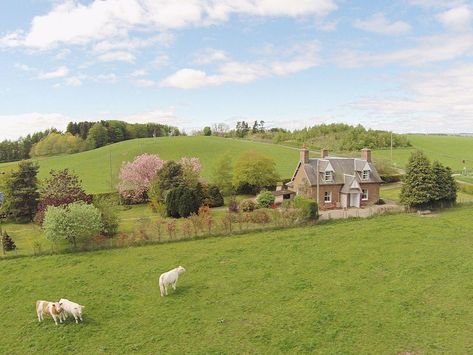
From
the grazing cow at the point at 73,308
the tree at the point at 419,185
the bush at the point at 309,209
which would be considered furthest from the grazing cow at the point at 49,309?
the tree at the point at 419,185

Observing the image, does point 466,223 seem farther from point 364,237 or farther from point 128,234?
point 128,234

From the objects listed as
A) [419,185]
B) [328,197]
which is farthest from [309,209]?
[419,185]

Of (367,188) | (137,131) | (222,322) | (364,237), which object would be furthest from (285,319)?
(137,131)

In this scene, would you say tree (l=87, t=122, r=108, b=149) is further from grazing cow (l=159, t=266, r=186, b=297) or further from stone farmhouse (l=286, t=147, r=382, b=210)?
grazing cow (l=159, t=266, r=186, b=297)

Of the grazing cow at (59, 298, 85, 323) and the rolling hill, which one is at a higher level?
the rolling hill

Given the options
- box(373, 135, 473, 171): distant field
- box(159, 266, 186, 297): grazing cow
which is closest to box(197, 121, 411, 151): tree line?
box(373, 135, 473, 171): distant field

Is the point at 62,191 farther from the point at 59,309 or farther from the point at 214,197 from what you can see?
the point at 59,309
